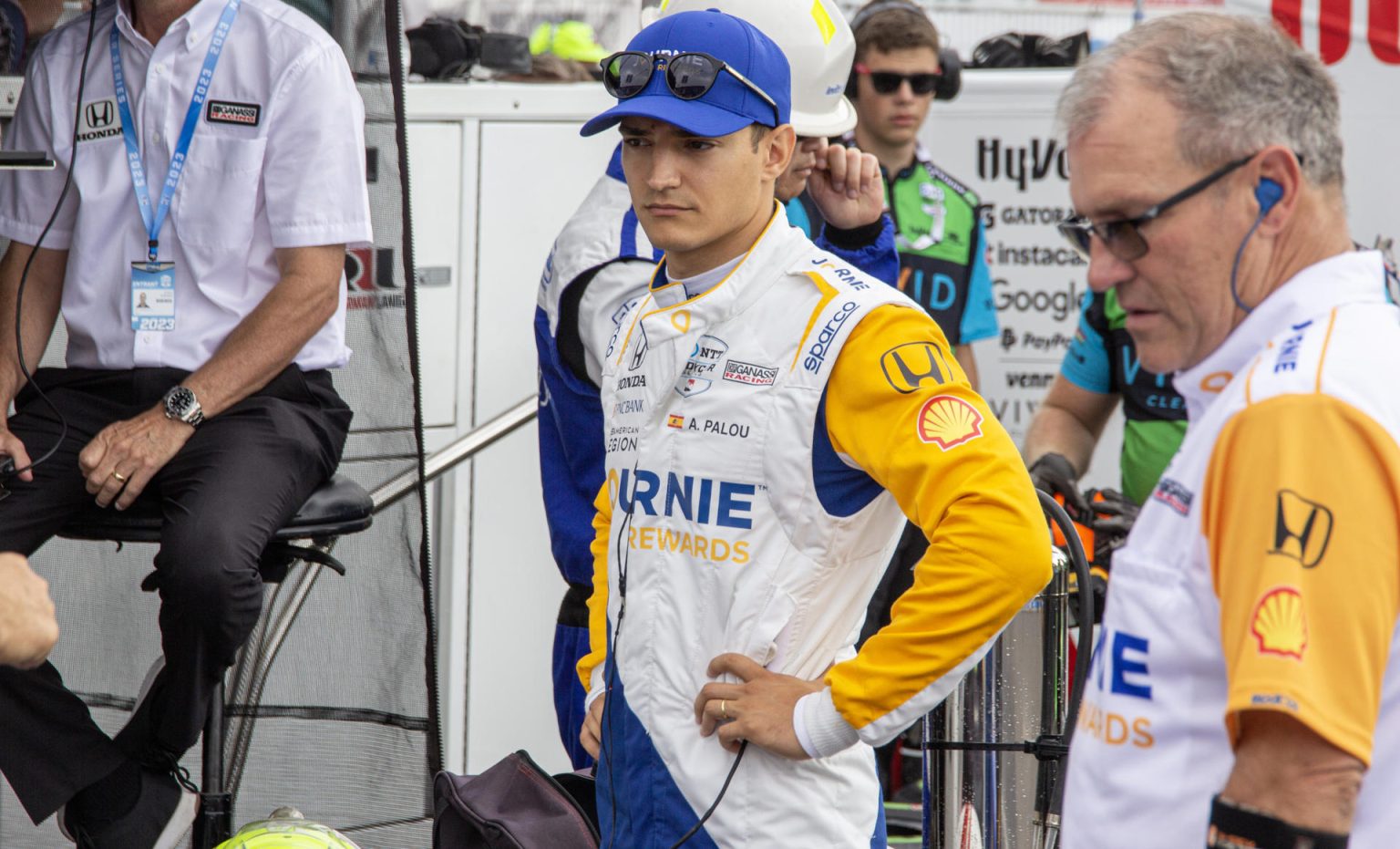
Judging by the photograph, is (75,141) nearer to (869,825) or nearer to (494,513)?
(494,513)

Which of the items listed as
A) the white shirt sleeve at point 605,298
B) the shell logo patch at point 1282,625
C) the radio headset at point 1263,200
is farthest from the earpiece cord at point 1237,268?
the white shirt sleeve at point 605,298

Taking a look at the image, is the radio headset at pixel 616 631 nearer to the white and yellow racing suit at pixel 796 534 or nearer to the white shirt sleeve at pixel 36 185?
the white and yellow racing suit at pixel 796 534

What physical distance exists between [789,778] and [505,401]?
125 inches

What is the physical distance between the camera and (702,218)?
2.23 meters

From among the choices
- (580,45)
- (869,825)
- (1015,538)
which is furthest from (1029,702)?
(580,45)

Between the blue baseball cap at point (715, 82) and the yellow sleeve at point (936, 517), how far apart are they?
41cm

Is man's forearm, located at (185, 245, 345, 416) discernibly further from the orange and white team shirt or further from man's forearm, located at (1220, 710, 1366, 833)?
man's forearm, located at (1220, 710, 1366, 833)

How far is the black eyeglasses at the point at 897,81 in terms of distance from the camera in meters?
5.41

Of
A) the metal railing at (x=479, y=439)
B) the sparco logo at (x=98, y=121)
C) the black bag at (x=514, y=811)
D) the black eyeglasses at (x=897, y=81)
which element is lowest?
the black bag at (x=514, y=811)

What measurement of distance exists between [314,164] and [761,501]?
67.9 inches

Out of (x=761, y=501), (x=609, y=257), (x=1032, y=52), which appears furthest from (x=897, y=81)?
(x=761, y=501)

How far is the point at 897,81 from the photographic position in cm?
542

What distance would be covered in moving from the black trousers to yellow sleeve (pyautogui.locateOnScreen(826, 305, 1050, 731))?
145 cm

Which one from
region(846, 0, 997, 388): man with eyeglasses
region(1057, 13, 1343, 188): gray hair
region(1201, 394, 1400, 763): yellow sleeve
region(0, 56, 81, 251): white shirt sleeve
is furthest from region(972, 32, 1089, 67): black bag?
region(1201, 394, 1400, 763): yellow sleeve
